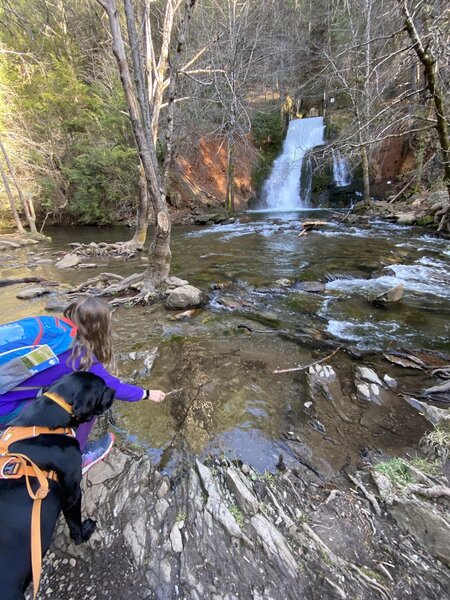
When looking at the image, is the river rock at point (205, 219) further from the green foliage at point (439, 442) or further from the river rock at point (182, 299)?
the green foliage at point (439, 442)

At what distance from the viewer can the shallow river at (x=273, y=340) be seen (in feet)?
8.63

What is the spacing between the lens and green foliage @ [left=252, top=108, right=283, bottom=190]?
70.3ft

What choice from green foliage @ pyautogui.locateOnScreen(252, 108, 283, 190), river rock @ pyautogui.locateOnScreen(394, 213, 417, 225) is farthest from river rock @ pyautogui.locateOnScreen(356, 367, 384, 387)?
green foliage @ pyautogui.locateOnScreen(252, 108, 283, 190)

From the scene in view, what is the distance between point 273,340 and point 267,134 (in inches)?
853

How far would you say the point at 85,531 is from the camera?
1772 millimetres

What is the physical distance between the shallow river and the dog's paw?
1.98 feet

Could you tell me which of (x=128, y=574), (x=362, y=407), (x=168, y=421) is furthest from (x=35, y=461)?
(x=362, y=407)

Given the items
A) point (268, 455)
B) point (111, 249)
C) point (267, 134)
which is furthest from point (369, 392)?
point (267, 134)

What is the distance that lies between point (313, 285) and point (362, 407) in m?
3.66

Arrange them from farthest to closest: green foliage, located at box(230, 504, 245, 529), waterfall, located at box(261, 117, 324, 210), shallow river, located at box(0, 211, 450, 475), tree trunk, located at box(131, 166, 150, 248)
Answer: waterfall, located at box(261, 117, 324, 210) → tree trunk, located at box(131, 166, 150, 248) → shallow river, located at box(0, 211, 450, 475) → green foliage, located at box(230, 504, 245, 529)

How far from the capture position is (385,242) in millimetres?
9445

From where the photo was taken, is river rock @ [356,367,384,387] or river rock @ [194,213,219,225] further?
river rock @ [194,213,219,225]

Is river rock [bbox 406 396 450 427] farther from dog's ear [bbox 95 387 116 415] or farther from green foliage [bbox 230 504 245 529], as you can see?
dog's ear [bbox 95 387 116 415]

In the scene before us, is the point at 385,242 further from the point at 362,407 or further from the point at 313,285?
the point at 362,407
